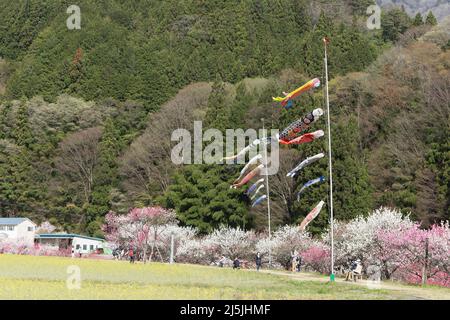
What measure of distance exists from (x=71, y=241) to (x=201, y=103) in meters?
19.5

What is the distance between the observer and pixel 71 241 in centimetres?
6444

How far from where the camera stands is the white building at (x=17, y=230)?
62781mm

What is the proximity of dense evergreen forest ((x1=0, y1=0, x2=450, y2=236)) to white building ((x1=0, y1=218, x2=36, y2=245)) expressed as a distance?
206 inches

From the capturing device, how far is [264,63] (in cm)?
8069

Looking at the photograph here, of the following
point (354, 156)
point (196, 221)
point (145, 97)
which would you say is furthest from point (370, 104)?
point (145, 97)

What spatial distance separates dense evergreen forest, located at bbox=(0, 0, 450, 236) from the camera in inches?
1973

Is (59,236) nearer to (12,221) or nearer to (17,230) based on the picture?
(17,230)

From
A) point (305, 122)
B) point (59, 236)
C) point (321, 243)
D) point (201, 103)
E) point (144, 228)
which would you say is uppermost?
point (201, 103)

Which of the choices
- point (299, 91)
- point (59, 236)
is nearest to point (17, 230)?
point (59, 236)

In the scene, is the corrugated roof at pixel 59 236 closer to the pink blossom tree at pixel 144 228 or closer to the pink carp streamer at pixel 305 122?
the pink blossom tree at pixel 144 228

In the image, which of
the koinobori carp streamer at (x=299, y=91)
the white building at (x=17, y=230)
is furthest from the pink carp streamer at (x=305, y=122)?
the white building at (x=17, y=230)

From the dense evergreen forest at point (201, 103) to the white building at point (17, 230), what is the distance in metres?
5.23

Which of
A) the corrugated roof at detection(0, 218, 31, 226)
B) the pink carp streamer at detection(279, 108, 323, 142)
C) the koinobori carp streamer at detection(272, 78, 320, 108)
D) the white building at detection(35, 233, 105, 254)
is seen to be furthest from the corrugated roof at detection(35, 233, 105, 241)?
the koinobori carp streamer at detection(272, 78, 320, 108)
